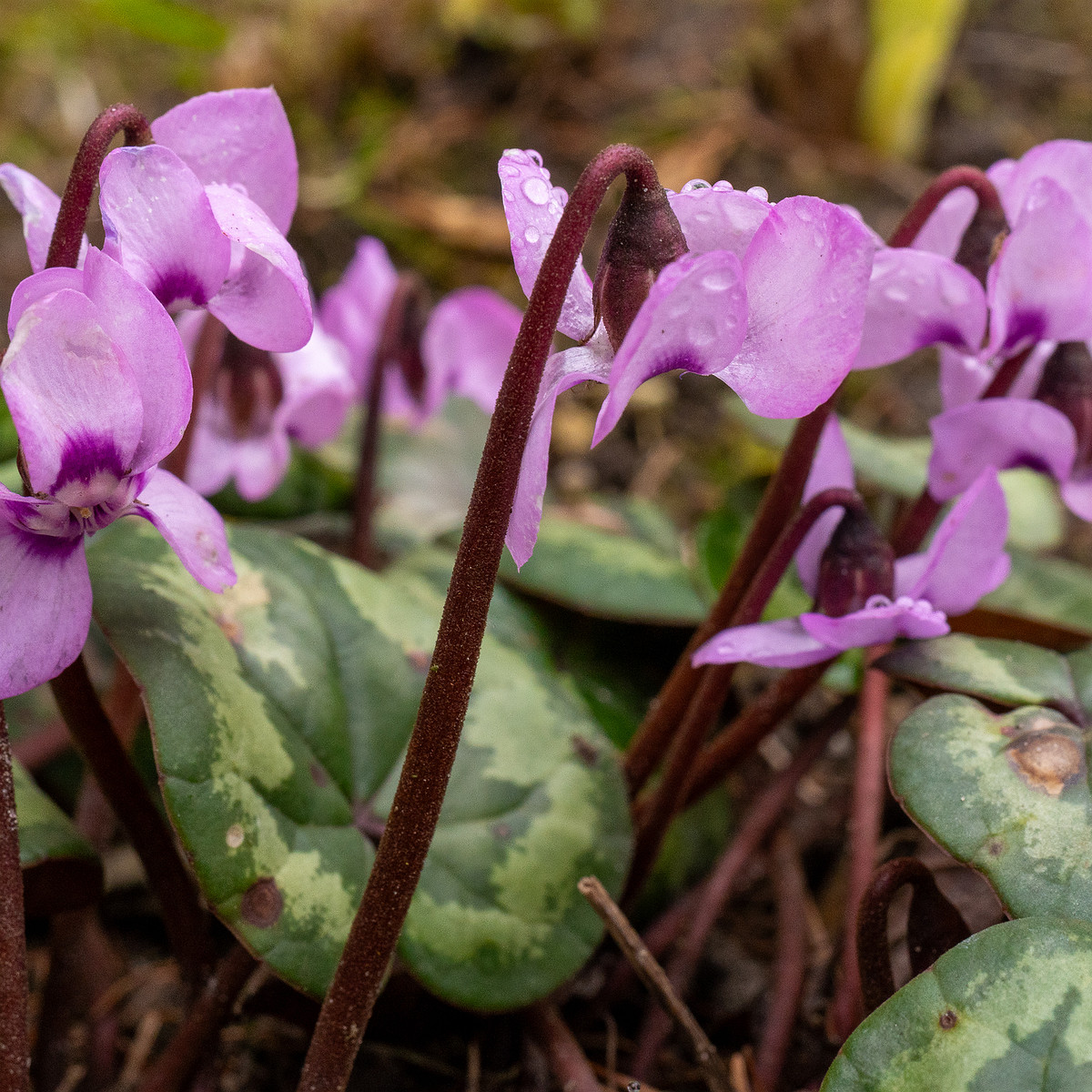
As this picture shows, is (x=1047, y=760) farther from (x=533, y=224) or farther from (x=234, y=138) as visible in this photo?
(x=234, y=138)

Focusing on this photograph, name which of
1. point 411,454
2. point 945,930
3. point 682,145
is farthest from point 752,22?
point 945,930

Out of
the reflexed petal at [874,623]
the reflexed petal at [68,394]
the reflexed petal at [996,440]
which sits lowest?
the reflexed petal at [874,623]

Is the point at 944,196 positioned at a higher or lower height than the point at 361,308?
higher

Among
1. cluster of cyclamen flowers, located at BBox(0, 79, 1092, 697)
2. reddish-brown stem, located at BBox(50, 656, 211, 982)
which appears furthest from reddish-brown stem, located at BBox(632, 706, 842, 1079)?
reddish-brown stem, located at BBox(50, 656, 211, 982)

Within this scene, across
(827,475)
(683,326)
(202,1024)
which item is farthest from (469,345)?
(683,326)

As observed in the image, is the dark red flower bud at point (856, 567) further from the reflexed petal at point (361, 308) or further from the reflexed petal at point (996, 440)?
the reflexed petal at point (361, 308)

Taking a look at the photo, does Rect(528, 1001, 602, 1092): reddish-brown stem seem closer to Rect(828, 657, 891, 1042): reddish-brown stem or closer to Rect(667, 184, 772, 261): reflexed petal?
Rect(828, 657, 891, 1042): reddish-brown stem

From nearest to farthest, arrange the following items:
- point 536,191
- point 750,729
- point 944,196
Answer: point 536,191, point 944,196, point 750,729

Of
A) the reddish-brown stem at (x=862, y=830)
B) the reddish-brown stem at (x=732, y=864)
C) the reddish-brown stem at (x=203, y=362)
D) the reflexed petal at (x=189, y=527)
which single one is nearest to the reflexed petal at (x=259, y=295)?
the reflexed petal at (x=189, y=527)
